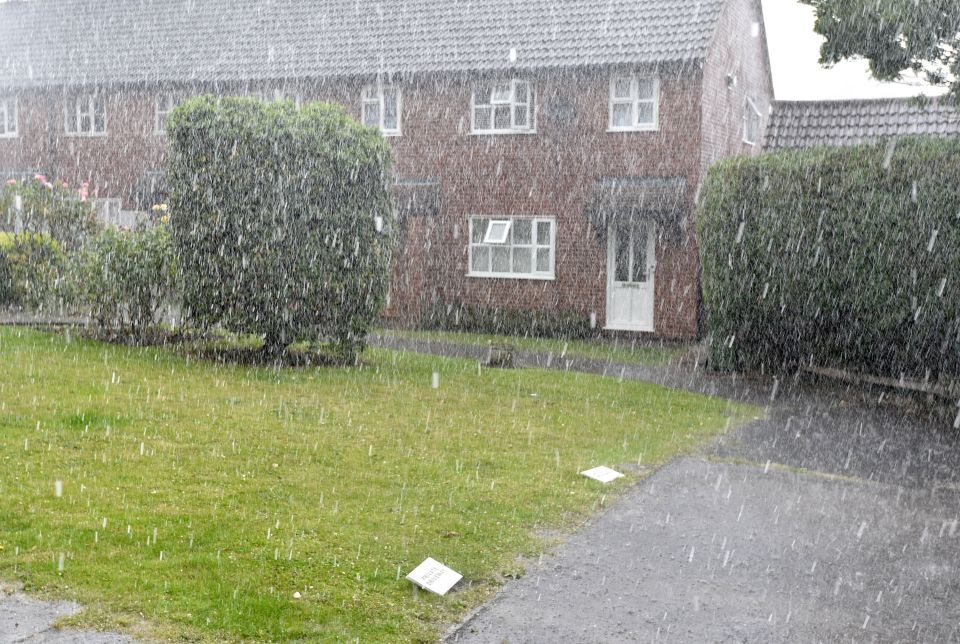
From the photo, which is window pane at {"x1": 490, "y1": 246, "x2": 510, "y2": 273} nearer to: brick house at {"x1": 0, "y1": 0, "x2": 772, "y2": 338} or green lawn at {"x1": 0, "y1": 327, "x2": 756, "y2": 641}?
brick house at {"x1": 0, "y1": 0, "x2": 772, "y2": 338}

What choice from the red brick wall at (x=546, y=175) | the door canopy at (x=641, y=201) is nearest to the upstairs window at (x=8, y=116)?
the red brick wall at (x=546, y=175)

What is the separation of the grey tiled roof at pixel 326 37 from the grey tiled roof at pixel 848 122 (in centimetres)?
476

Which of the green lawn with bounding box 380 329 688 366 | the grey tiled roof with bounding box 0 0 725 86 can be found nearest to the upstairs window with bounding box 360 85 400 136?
the grey tiled roof with bounding box 0 0 725 86

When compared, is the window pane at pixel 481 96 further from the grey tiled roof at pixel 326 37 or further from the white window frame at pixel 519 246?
the white window frame at pixel 519 246

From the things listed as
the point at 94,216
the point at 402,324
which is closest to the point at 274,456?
the point at 94,216

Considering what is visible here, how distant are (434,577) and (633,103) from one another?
1641 cm

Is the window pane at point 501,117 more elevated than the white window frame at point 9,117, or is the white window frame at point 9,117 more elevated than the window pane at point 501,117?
the white window frame at point 9,117

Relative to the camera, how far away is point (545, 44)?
69.8ft

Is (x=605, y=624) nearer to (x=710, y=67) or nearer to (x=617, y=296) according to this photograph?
(x=617, y=296)

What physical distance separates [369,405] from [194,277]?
357 centimetres

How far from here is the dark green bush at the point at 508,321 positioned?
67.8 ft

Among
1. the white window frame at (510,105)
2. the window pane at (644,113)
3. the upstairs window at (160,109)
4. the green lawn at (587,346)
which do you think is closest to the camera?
the green lawn at (587,346)

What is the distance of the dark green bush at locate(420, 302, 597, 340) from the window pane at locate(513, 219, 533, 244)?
1.54 meters

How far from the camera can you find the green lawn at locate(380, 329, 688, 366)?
17109mm
